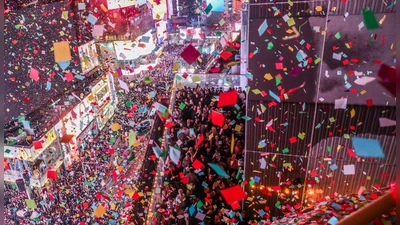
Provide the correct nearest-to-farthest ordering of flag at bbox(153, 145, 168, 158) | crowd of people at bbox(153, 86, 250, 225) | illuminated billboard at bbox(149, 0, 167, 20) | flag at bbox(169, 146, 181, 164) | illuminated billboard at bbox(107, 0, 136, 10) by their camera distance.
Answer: crowd of people at bbox(153, 86, 250, 225), flag at bbox(169, 146, 181, 164), flag at bbox(153, 145, 168, 158), illuminated billboard at bbox(149, 0, 167, 20), illuminated billboard at bbox(107, 0, 136, 10)

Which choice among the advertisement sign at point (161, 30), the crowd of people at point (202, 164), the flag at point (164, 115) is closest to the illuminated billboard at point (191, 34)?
the advertisement sign at point (161, 30)

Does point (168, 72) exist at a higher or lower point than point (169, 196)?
higher

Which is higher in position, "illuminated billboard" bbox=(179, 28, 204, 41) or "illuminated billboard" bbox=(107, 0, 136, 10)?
"illuminated billboard" bbox=(107, 0, 136, 10)

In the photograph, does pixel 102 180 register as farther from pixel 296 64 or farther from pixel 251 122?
pixel 296 64

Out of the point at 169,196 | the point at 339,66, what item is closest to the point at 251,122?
the point at 339,66

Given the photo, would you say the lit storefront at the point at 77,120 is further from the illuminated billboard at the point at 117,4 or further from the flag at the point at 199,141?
the flag at the point at 199,141

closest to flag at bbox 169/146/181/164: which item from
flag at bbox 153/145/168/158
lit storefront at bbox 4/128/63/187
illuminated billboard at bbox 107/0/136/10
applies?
flag at bbox 153/145/168/158

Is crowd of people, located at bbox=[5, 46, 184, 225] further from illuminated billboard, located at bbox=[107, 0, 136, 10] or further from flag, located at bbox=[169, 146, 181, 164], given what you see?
illuminated billboard, located at bbox=[107, 0, 136, 10]
